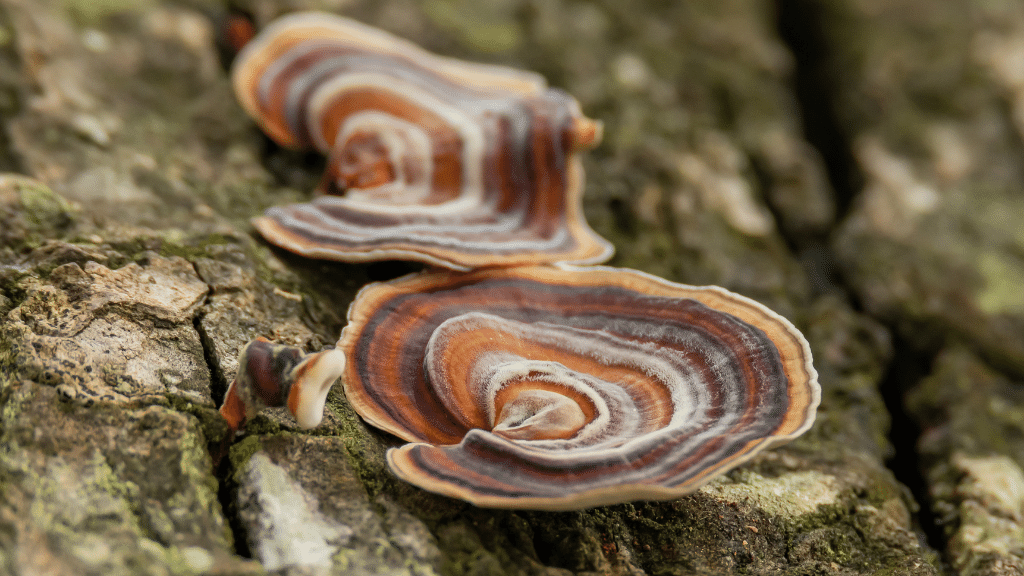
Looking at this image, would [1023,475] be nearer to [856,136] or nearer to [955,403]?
[955,403]

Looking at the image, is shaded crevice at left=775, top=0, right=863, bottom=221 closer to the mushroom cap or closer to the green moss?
the mushroom cap

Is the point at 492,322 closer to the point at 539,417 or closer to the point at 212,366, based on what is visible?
the point at 539,417

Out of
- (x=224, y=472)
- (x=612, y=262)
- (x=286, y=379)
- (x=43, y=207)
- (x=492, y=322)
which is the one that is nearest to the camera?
(x=286, y=379)

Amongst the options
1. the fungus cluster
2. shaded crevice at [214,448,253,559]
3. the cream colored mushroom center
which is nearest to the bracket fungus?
the fungus cluster

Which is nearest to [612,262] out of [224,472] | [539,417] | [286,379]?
[539,417]

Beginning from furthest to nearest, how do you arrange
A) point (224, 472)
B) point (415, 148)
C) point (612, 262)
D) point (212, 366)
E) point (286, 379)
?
point (612, 262) → point (415, 148) → point (212, 366) → point (224, 472) → point (286, 379)

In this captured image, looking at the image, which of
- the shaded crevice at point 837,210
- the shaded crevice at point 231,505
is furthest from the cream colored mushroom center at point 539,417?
the shaded crevice at point 837,210

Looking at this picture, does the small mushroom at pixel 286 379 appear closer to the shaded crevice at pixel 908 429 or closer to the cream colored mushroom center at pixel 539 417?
the cream colored mushroom center at pixel 539 417
